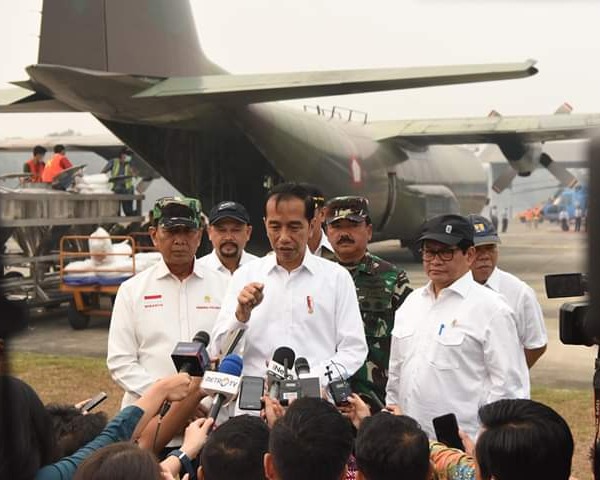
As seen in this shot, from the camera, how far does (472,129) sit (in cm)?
1994

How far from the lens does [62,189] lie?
Result: 11938 millimetres

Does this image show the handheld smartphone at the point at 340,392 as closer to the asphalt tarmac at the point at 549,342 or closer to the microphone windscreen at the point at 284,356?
the microphone windscreen at the point at 284,356

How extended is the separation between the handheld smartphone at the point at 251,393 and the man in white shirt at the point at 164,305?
0.98 metres

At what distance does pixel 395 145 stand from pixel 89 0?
1026 centimetres

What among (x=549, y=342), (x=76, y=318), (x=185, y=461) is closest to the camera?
(x=185, y=461)

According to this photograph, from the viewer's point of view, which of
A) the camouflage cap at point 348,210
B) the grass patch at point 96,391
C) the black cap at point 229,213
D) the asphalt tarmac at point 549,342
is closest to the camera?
the camouflage cap at point 348,210

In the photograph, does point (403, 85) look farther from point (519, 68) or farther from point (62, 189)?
point (62, 189)

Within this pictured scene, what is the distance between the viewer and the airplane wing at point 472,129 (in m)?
19.2

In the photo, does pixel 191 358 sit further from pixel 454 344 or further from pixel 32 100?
pixel 32 100

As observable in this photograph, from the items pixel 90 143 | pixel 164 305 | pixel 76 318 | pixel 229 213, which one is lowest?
pixel 76 318

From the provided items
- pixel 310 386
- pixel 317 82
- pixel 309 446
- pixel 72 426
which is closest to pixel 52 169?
pixel 317 82

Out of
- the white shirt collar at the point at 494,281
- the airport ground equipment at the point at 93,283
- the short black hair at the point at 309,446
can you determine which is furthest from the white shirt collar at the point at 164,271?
the airport ground equipment at the point at 93,283

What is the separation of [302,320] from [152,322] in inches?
28.1

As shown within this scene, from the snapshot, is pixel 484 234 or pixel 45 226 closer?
pixel 484 234
